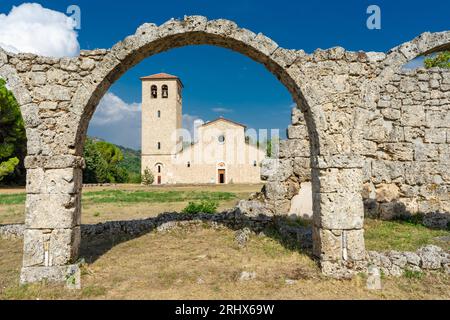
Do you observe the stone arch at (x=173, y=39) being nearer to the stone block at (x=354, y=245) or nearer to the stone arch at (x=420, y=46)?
the stone block at (x=354, y=245)

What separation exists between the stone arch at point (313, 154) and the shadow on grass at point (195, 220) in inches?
59.6

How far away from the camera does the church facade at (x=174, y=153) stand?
141 feet

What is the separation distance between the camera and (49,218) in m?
5.09

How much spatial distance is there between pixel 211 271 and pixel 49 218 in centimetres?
284

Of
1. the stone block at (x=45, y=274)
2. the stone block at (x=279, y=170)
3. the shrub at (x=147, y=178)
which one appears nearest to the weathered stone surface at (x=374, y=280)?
the stone block at (x=279, y=170)

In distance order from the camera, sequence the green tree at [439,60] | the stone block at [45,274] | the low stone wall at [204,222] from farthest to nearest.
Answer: the green tree at [439,60] < the low stone wall at [204,222] < the stone block at [45,274]

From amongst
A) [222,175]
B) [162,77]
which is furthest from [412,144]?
[162,77]

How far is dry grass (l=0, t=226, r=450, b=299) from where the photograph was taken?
4578mm

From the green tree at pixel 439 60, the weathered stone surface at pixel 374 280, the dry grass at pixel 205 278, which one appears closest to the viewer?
the dry grass at pixel 205 278

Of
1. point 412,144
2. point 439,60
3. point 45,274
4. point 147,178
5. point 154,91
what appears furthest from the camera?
point 154,91

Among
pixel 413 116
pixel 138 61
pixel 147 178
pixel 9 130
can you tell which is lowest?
pixel 147 178

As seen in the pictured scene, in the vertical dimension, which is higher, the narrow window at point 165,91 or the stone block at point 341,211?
the narrow window at point 165,91

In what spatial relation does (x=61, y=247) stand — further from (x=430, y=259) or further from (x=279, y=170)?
(x=430, y=259)

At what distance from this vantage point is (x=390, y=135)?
869 centimetres
